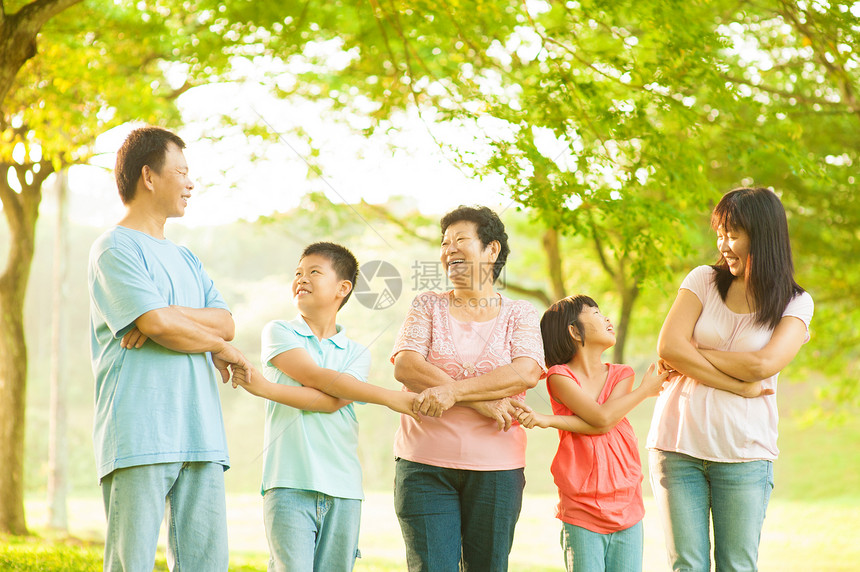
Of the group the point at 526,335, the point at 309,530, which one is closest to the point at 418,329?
the point at 526,335

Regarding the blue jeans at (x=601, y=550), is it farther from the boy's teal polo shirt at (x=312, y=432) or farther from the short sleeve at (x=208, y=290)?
the short sleeve at (x=208, y=290)

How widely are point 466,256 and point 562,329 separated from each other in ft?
1.44

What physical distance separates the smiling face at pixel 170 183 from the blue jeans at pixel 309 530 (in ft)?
2.97

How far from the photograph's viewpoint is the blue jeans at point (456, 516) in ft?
7.52

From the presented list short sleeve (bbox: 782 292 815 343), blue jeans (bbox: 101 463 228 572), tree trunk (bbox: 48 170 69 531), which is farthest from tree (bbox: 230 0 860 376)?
tree trunk (bbox: 48 170 69 531)

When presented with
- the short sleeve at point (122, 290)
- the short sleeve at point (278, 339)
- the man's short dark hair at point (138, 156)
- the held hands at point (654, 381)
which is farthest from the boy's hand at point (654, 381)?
the man's short dark hair at point (138, 156)

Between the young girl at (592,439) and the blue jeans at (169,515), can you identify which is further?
the young girl at (592,439)

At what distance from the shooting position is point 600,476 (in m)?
2.43

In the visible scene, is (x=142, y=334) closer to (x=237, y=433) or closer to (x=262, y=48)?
(x=237, y=433)

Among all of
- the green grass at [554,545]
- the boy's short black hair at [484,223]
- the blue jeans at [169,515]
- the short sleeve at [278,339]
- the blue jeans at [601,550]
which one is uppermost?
the boy's short black hair at [484,223]

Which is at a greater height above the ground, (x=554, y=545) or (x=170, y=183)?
(x=170, y=183)

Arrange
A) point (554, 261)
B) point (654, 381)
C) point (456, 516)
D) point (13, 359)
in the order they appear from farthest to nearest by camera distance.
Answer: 1. point (554, 261)
2. point (13, 359)
3. point (654, 381)
4. point (456, 516)

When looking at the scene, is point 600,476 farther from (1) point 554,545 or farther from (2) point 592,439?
(1) point 554,545

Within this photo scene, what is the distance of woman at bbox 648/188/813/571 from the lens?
233 cm
